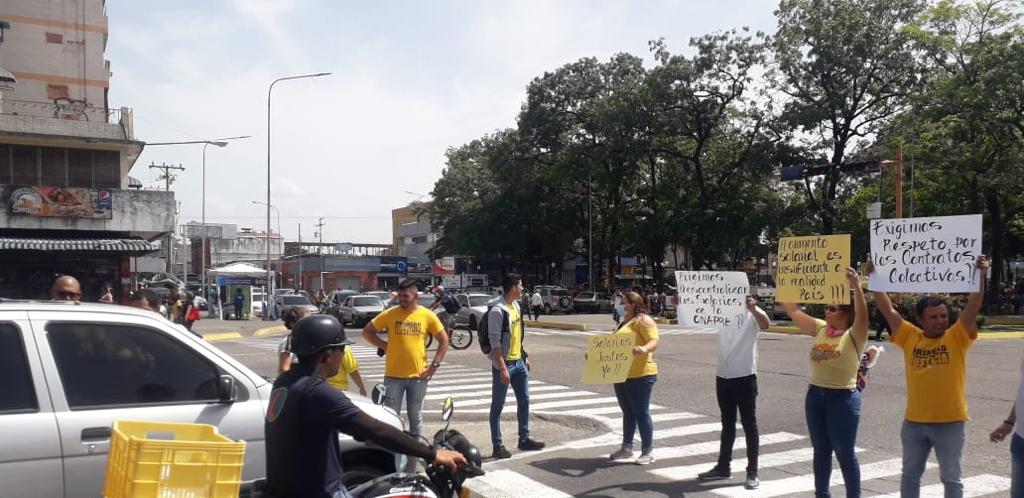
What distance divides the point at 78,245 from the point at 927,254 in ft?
84.6

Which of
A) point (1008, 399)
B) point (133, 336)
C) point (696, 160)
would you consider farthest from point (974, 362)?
point (696, 160)

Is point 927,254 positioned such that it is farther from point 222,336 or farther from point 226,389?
point 222,336

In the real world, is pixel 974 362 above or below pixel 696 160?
below

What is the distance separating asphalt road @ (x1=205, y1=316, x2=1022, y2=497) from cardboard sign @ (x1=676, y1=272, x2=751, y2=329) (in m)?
1.42

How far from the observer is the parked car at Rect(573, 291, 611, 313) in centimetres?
4875

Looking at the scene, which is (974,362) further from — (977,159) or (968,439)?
(977,159)

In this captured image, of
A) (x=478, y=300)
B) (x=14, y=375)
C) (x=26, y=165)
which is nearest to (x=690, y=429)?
(x=14, y=375)

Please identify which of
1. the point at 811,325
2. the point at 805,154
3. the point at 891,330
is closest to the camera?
the point at 891,330

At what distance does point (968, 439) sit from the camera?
29.7 ft

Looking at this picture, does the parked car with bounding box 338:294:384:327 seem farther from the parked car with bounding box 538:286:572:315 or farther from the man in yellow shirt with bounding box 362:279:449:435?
the man in yellow shirt with bounding box 362:279:449:435

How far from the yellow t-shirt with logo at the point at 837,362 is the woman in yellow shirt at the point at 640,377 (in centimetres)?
203

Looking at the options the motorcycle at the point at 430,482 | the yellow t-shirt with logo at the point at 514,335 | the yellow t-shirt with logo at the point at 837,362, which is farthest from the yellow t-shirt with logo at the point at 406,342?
the motorcycle at the point at 430,482

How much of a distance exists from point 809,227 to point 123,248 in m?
30.8

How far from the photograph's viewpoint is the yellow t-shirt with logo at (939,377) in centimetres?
511
